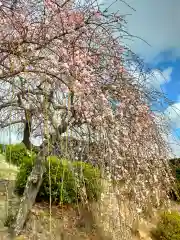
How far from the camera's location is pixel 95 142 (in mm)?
4148

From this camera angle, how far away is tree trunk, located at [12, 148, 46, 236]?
504cm

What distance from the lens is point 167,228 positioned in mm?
7105

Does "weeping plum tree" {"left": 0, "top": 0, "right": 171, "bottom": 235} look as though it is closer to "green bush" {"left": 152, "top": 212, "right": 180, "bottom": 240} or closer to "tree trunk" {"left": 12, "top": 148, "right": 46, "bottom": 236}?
"tree trunk" {"left": 12, "top": 148, "right": 46, "bottom": 236}

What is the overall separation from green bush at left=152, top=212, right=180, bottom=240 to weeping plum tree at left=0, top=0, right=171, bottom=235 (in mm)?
2024

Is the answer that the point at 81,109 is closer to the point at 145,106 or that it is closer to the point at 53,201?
the point at 145,106

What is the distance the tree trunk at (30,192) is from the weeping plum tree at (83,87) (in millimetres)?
13

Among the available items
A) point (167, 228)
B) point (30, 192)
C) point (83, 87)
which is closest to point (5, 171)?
point (30, 192)

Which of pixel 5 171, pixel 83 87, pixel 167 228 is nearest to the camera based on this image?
pixel 83 87

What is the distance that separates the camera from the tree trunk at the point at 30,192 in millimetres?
5037

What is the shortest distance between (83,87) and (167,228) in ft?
15.6

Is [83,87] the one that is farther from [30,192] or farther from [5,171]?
[5,171]

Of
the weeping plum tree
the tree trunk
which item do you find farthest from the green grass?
the weeping plum tree

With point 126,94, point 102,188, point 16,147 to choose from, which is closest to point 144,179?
point 102,188

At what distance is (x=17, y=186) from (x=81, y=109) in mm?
2951
